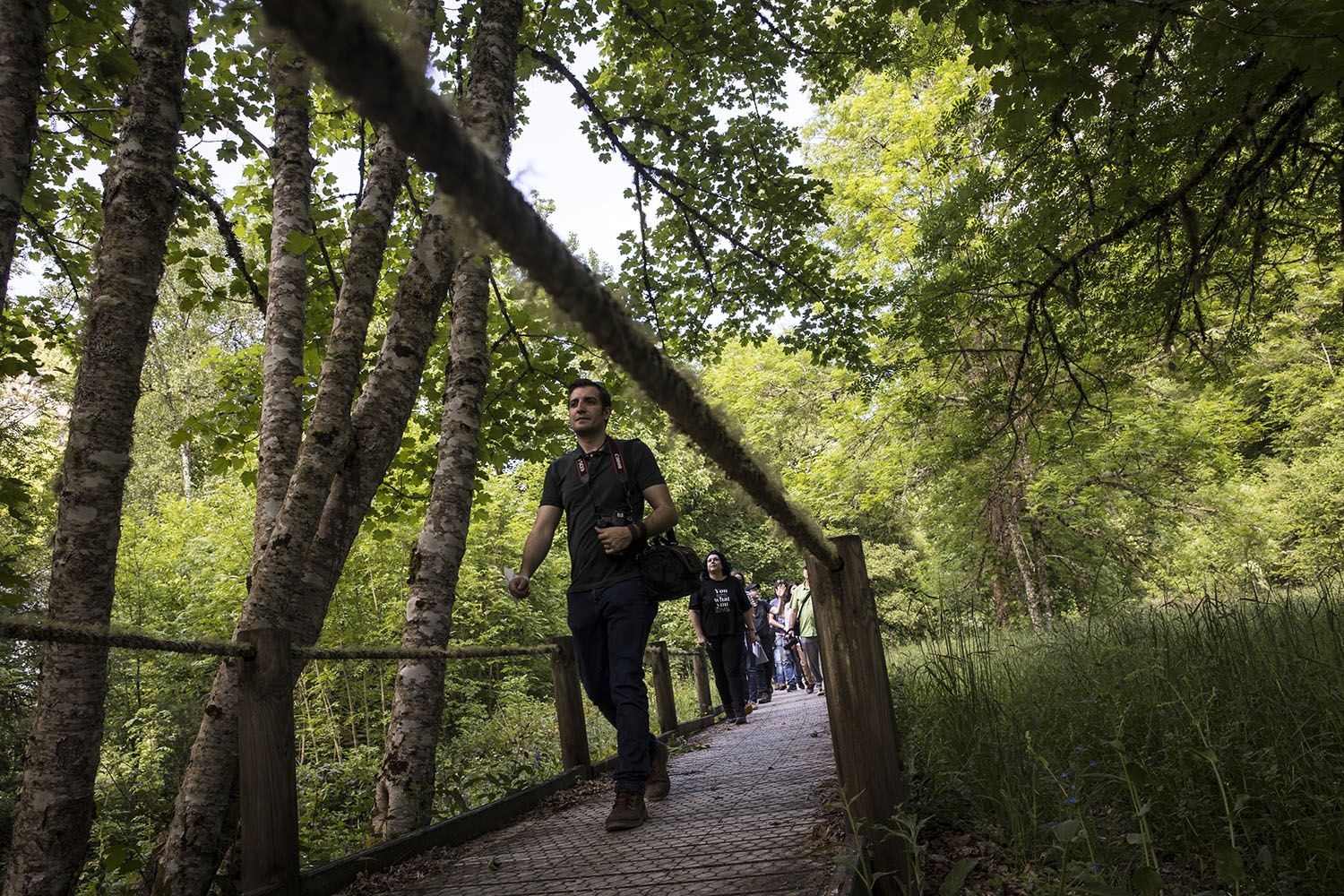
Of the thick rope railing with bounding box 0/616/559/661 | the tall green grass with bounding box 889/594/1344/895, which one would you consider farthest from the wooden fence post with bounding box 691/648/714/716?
the thick rope railing with bounding box 0/616/559/661

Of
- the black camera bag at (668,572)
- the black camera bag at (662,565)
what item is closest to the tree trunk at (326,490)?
the black camera bag at (662,565)

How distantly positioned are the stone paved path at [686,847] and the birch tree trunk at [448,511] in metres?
0.82

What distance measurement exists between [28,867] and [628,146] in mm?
8592

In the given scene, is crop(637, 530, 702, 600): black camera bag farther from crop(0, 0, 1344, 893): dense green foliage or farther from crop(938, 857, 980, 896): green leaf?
crop(938, 857, 980, 896): green leaf

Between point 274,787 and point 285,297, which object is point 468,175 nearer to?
point 274,787

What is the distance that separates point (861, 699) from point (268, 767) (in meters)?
2.47

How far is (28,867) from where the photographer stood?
3447 mm

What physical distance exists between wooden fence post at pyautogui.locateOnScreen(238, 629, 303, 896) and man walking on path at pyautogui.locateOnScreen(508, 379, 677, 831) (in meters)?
1.17

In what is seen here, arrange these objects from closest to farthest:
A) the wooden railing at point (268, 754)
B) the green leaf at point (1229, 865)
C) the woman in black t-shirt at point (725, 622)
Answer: the green leaf at point (1229, 865)
the wooden railing at point (268, 754)
the woman in black t-shirt at point (725, 622)

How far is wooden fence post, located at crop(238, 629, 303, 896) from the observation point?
11.3ft

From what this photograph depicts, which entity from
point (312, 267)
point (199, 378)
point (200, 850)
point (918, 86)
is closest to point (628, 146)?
point (312, 267)

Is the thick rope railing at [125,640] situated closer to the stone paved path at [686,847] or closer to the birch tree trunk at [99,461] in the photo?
the birch tree trunk at [99,461]

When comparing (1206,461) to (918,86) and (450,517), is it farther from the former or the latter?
(450,517)

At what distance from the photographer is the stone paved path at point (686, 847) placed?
123 inches
